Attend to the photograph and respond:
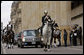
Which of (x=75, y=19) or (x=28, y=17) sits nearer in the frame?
(x=75, y=19)

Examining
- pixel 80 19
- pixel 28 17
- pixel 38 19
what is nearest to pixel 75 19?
pixel 80 19

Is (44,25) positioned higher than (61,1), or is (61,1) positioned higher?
(61,1)

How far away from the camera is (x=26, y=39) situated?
77.3ft

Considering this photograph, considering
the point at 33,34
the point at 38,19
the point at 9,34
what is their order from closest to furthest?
the point at 9,34 < the point at 33,34 < the point at 38,19

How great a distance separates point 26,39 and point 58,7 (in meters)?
27.9

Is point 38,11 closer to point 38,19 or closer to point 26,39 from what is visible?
point 38,19

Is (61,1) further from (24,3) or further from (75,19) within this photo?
(24,3)

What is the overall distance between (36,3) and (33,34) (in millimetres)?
37197

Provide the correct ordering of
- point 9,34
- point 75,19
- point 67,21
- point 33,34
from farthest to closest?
point 67,21, point 75,19, point 33,34, point 9,34

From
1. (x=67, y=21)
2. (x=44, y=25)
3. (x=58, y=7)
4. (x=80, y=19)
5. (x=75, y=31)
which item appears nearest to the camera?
(x=44, y=25)

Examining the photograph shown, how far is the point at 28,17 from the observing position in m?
65.7

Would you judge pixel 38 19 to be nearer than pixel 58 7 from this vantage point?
No

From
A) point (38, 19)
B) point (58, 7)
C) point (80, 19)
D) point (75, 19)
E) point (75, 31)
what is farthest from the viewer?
point (38, 19)

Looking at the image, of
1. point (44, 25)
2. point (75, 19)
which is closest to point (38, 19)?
point (75, 19)
